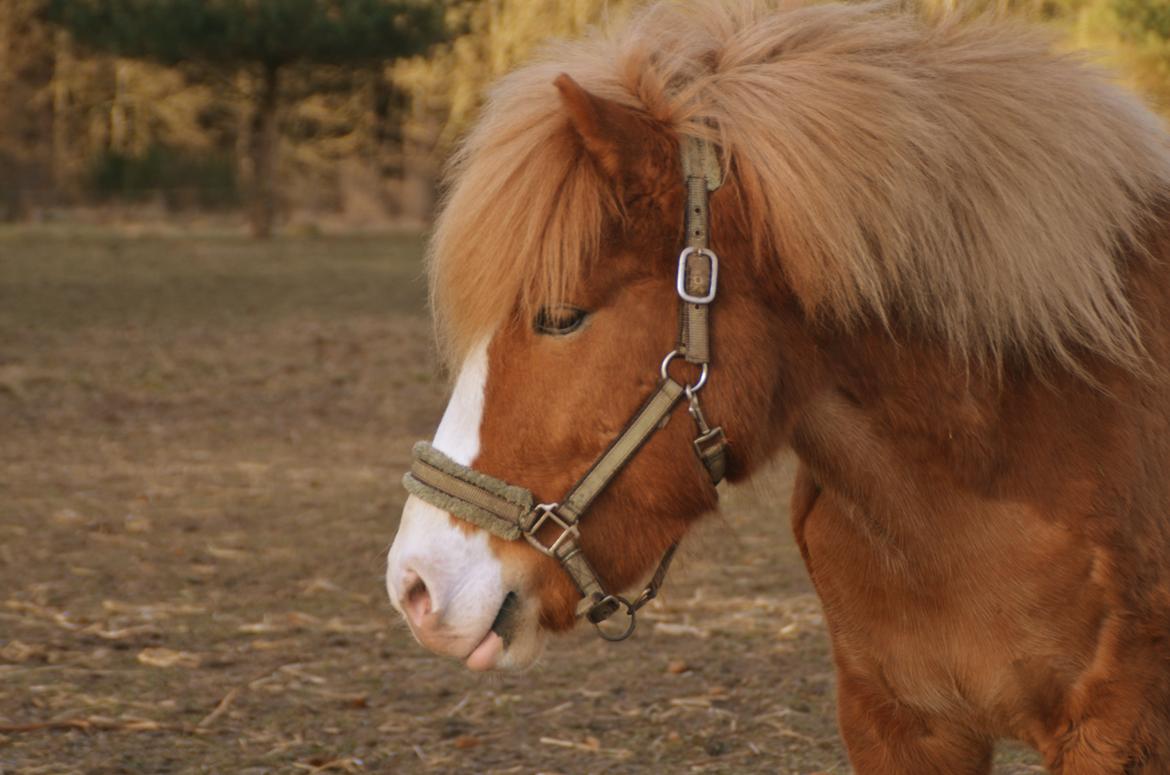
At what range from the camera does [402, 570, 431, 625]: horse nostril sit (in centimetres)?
206

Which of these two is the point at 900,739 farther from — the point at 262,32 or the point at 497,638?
the point at 262,32

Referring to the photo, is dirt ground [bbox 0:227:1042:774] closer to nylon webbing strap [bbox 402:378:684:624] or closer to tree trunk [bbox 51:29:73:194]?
nylon webbing strap [bbox 402:378:684:624]

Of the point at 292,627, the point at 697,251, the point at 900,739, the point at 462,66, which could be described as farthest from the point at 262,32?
the point at 697,251

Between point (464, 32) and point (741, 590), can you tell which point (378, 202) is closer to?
point (464, 32)

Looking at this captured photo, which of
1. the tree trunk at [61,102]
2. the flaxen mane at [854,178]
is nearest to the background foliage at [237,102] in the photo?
the tree trunk at [61,102]

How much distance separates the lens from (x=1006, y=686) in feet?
7.45

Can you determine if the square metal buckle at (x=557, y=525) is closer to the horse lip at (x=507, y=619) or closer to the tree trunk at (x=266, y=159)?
the horse lip at (x=507, y=619)

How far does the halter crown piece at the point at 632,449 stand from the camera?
2.04 m

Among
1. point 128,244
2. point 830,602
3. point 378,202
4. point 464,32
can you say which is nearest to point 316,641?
point 830,602

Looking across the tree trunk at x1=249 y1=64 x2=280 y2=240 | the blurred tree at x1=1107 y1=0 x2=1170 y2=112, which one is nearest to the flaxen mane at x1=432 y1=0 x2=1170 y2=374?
the blurred tree at x1=1107 y1=0 x2=1170 y2=112

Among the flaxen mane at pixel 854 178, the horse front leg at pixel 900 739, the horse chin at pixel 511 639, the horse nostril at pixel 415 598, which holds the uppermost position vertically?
the flaxen mane at pixel 854 178

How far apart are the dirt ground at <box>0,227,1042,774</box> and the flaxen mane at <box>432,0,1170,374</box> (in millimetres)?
521

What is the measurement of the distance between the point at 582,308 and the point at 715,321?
0.20 metres

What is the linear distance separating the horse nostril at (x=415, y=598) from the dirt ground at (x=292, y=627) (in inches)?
18.9
